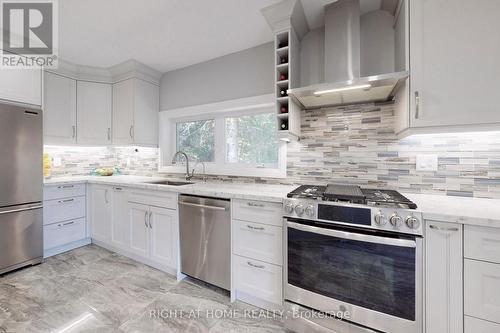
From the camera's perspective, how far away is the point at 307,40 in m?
2.09

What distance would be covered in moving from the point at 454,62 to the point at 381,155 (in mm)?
757

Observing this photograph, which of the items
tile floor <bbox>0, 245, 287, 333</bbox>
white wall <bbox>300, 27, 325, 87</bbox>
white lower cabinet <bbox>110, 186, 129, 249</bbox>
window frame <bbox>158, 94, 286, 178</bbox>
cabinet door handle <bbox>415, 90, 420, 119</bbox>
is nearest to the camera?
cabinet door handle <bbox>415, 90, 420, 119</bbox>

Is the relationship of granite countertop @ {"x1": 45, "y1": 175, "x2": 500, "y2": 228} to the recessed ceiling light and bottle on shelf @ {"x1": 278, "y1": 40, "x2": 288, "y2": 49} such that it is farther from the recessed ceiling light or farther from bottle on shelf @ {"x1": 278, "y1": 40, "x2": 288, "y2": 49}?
bottle on shelf @ {"x1": 278, "y1": 40, "x2": 288, "y2": 49}

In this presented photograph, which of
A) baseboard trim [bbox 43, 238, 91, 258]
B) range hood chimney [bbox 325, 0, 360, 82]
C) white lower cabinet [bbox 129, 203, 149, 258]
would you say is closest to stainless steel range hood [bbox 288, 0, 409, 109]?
range hood chimney [bbox 325, 0, 360, 82]

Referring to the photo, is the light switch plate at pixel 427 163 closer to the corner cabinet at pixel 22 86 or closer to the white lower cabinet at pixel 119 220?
the white lower cabinet at pixel 119 220

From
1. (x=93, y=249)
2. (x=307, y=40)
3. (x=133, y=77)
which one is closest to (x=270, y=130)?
(x=307, y=40)

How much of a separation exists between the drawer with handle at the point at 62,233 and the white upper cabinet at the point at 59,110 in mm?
1069

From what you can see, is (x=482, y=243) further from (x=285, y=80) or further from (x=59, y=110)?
(x=59, y=110)

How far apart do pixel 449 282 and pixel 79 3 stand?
318 centimetres

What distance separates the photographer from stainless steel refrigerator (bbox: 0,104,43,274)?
2127 millimetres

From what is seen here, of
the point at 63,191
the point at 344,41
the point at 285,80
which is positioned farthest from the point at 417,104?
the point at 63,191

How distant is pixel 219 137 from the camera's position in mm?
2764

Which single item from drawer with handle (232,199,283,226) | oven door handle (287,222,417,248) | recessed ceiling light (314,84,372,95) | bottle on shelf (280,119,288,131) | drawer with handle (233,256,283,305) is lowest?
drawer with handle (233,256,283,305)

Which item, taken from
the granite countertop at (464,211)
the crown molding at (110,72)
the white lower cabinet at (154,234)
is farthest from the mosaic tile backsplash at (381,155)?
the crown molding at (110,72)
